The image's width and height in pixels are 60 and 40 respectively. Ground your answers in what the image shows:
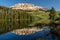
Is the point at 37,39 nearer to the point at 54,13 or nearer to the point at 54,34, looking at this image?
the point at 54,34

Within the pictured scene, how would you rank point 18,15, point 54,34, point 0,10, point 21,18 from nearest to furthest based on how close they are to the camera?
1. point 54,34
2. point 21,18
3. point 18,15
4. point 0,10

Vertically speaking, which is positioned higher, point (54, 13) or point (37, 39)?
point (54, 13)

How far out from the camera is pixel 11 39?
968 centimetres

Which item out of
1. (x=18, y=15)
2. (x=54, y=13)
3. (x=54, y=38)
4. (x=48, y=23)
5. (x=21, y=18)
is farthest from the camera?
(x=18, y=15)

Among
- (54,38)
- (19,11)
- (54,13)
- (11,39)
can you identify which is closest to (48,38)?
(54,38)

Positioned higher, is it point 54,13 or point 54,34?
point 54,13

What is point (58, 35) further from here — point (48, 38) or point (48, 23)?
point (48, 23)

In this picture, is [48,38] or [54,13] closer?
[48,38]

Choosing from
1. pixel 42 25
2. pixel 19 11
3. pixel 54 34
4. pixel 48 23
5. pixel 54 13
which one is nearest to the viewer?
pixel 54 34

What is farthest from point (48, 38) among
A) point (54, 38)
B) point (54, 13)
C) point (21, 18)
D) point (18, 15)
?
point (18, 15)

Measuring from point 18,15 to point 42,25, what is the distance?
786cm

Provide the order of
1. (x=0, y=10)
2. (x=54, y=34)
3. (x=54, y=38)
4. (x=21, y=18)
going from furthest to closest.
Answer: (x=0, y=10), (x=21, y=18), (x=54, y=34), (x=54, y=38)

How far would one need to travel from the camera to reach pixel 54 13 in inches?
494

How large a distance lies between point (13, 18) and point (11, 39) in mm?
11463
